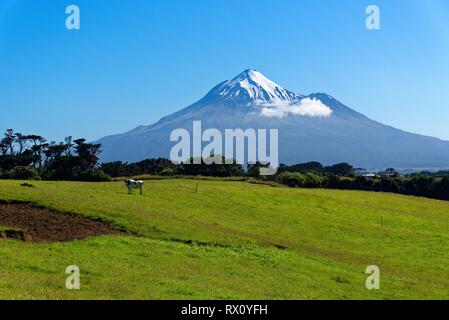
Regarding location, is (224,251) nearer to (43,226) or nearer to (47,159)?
(43,226)

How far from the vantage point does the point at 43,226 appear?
2691 cm

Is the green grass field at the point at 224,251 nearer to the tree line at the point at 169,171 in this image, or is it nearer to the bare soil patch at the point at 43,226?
the bare soil patch at the point at 43,226

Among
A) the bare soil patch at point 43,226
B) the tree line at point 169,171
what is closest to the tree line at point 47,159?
the tree line at point 169,171

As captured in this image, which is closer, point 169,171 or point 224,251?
point 224,251

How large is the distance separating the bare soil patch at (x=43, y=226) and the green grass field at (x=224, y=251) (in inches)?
36.6

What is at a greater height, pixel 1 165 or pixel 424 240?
pixel 1 165

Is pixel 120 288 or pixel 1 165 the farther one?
pixel 1 165

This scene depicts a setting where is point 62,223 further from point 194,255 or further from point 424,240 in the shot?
point 424,240

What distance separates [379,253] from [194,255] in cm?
1299

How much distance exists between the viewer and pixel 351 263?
27.8 meters

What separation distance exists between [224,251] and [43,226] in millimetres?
8853

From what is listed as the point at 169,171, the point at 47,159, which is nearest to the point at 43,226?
the point at 169,171
